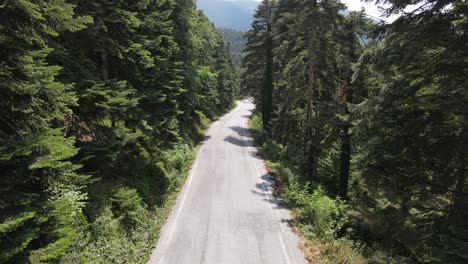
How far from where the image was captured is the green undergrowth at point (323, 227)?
9.65 metres

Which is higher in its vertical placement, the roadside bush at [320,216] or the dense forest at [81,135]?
the dense forest at [81,135]

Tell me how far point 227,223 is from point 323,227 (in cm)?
389

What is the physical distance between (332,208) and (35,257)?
10.5m

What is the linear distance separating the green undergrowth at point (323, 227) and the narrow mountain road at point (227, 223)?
56 centimetres

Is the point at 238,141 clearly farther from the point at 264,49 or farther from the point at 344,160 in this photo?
the point at 344,160

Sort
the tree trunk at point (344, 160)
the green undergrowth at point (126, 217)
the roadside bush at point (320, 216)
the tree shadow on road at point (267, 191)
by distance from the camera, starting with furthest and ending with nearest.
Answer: the tree trunk at point (344, 160)
the tree shadow on road at point (267, 191)
the roadside bush at point (320, 216)
the green undergrowth at point (126, 217)

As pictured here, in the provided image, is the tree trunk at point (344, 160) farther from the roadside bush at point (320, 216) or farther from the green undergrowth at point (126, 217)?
the green undergrowth at point (126, 217)

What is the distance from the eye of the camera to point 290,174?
1669cm

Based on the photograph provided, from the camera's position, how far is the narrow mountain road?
975cm

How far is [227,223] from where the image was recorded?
39.3 feet

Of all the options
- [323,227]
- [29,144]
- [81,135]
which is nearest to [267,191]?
[323,227]

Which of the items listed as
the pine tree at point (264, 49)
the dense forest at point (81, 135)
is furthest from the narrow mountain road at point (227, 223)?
the pine tree at point (264, 49)

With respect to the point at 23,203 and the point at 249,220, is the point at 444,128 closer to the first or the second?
the point at 249,220

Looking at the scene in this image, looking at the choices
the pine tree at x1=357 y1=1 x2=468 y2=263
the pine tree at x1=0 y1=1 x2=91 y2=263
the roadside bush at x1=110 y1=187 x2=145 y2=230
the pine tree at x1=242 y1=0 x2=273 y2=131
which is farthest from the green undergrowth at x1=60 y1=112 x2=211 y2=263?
the pine tree at x1=242 y1=0 x2=273 y2=131
